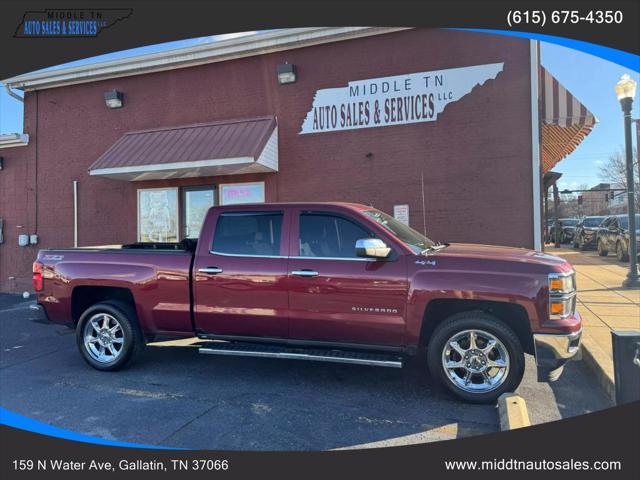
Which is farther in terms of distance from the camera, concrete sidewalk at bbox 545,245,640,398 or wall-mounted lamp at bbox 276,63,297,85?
wall-mounted lamp at bbox 276,63,297,85

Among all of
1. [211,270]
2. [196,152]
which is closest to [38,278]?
[211,270]

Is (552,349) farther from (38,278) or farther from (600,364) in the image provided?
(38,278)

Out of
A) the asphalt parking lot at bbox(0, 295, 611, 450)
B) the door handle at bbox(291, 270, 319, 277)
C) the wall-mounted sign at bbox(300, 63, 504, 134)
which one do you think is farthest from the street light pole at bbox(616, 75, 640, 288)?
the door handle at bbox(291, 270, 319, 277)

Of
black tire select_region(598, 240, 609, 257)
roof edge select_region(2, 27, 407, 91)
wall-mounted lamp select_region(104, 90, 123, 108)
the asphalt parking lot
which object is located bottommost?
the asphalt parking lot

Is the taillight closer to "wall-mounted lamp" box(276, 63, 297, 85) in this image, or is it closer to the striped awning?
"wall-mounted lamp" box(276, 63, 297, 85)

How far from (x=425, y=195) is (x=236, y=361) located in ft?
17.2

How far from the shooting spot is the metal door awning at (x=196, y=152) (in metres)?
9.09

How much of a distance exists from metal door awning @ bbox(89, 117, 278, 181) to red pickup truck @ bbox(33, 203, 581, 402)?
3975 millimetres

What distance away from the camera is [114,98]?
439 inches

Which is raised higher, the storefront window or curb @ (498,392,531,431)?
the storefront window

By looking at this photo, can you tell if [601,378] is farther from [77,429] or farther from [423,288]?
[77,429]

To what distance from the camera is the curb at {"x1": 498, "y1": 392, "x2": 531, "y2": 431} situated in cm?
358

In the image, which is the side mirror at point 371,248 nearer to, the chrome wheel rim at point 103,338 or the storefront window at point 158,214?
the chrome wheel rim at point 103,338

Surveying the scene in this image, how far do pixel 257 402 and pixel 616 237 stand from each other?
16065 mm
